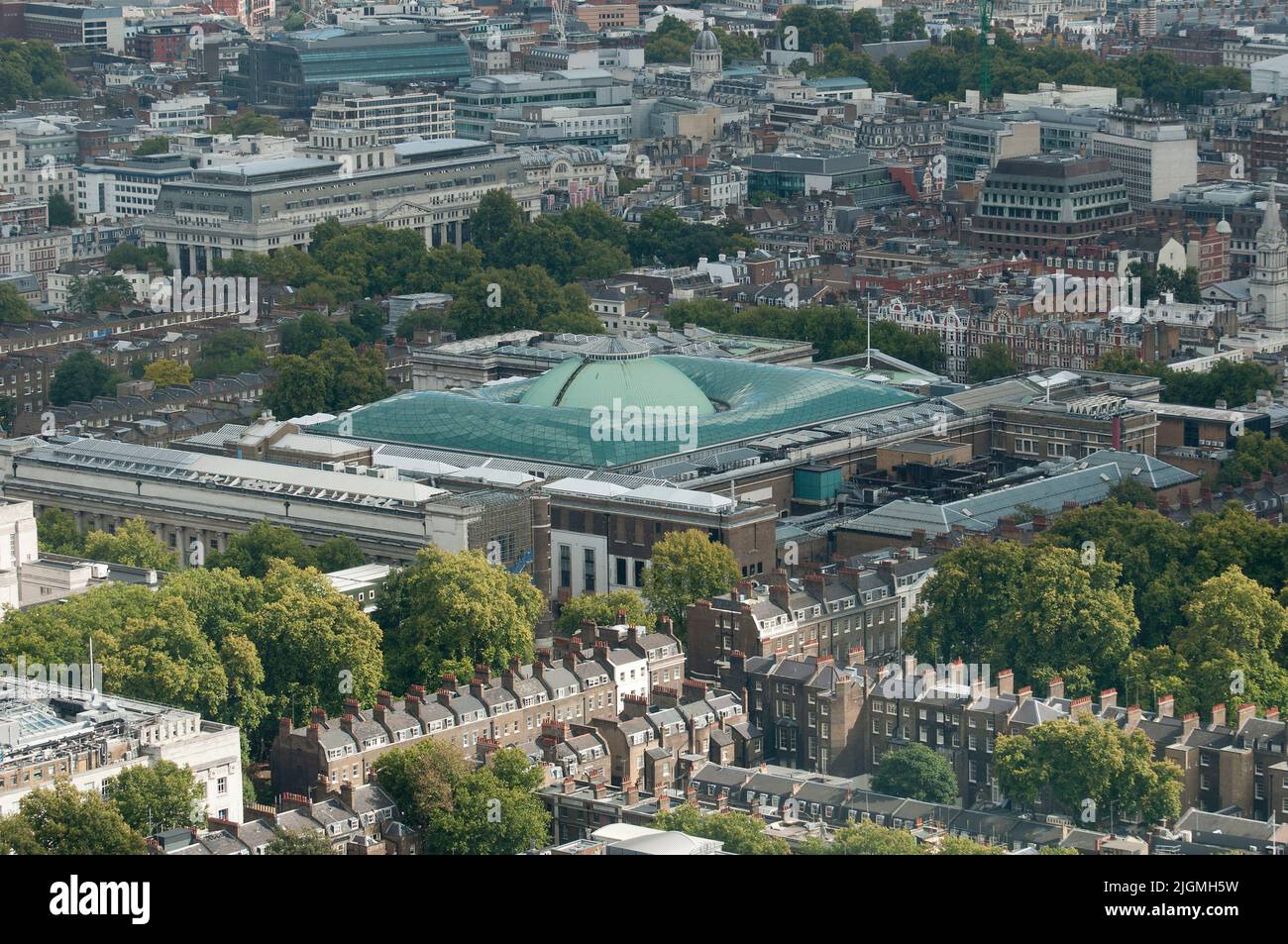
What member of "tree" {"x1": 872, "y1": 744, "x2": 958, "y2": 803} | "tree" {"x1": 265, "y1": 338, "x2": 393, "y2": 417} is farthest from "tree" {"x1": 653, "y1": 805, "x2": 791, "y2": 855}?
"tree" {"x1": 265, "y1": 338, "x2": 393, "y2": 417}

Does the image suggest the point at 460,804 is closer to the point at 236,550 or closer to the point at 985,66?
the point at 236,550

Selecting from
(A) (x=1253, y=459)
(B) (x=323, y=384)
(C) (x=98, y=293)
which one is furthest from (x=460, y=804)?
(C) (x=98, y=293)

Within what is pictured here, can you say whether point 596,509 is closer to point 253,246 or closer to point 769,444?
point 769,444

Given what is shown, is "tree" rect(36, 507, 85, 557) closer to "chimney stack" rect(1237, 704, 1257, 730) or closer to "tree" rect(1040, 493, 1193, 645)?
"tree" rect(1040, 493, 1193, 645)

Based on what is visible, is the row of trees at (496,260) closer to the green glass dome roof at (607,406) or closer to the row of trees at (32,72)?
the green glass dome roof at (607,406)

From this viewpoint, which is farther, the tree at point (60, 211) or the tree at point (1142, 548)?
the tree at point (60, 211)

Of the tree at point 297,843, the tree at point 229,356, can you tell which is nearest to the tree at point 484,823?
the tree at point 297,843
